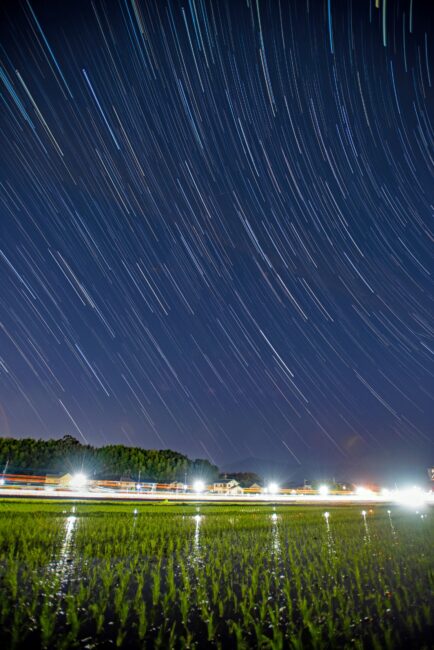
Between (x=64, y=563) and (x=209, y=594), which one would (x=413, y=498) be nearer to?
(x=209, y=594)

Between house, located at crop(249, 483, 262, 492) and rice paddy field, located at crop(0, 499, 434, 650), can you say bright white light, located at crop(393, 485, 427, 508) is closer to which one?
house, located at crop(249, 483, 262, 492)

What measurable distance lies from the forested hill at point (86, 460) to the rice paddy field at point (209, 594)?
305 ft

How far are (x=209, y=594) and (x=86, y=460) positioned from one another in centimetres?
10499

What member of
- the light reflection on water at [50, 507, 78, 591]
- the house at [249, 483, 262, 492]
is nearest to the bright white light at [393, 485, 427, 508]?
the house at [249, 483, 262, 492]

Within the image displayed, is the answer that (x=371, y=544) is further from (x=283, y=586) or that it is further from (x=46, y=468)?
(x=46, y=468)

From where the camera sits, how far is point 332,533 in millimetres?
17797

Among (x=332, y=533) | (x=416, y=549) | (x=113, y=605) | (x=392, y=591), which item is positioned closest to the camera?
(x=113, y=605)

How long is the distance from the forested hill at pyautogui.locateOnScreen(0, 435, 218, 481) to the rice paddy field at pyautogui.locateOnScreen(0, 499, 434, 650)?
305 ft

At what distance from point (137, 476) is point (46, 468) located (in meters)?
24.6

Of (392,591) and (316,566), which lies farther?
(316,566)

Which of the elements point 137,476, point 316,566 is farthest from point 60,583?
point 137,476

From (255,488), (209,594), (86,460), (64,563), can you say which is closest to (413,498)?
(255,488)

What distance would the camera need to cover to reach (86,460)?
100 m

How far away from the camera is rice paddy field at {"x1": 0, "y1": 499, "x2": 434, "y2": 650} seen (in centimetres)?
534
